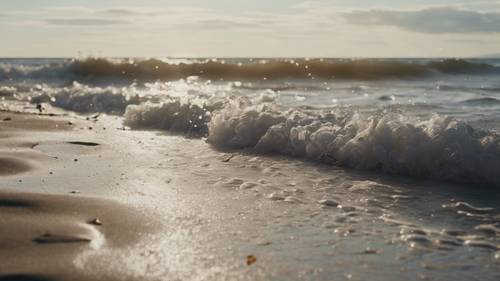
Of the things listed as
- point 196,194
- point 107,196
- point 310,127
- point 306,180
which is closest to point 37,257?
point 107,196

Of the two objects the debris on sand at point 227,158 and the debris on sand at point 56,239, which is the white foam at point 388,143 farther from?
the debris on sand at point 56,239

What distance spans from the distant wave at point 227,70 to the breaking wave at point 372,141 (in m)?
15.2

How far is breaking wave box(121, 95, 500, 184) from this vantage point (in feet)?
15.0

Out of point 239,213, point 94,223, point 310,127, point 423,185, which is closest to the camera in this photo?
point 94,223

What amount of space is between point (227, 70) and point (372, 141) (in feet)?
59.7

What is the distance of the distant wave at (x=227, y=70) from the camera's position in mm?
21781

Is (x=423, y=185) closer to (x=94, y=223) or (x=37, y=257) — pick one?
(x=94, y=223)

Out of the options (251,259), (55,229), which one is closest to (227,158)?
(55,229)

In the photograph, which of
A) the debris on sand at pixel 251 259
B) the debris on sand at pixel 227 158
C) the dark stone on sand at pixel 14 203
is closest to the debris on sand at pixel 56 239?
the dark stone on sand at pixel 14 203

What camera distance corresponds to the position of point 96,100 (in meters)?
10.5

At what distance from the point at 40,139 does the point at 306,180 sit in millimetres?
3375

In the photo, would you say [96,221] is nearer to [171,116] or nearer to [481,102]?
[171,116]

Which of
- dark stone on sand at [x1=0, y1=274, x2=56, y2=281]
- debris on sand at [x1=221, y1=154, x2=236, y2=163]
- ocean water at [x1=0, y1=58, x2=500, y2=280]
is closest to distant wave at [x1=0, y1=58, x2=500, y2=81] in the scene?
ocean water at [x1=0, y1=58, x2=500, y2=280]

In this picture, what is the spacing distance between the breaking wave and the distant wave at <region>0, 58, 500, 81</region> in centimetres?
1523
